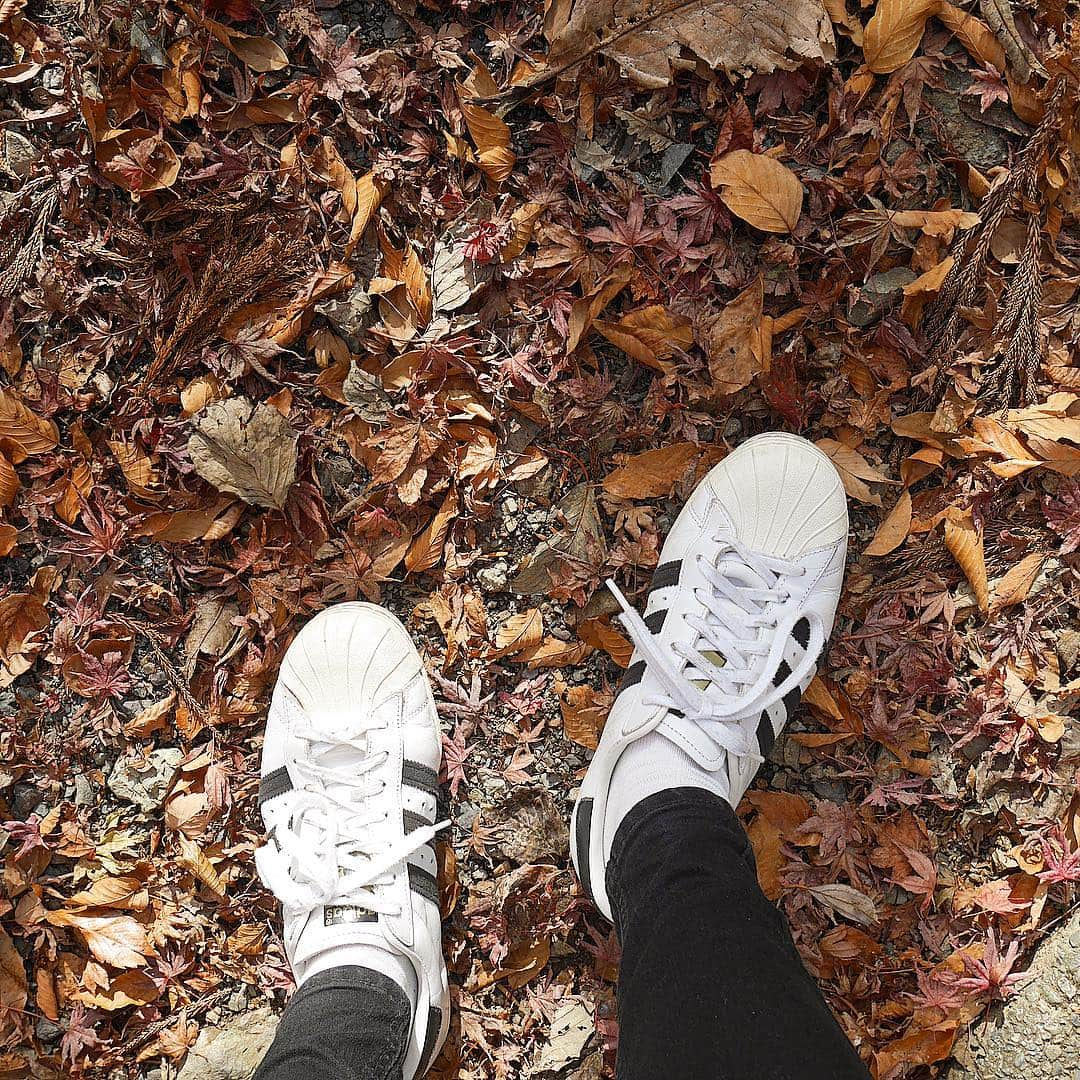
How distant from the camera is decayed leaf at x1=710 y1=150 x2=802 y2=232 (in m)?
1.62

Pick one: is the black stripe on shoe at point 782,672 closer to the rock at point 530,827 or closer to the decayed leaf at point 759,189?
the rock at point 530,827

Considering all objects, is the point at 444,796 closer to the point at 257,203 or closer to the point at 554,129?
the point at 257,203

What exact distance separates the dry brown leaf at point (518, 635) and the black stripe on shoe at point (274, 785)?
498 millimetres

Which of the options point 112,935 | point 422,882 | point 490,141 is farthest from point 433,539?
point 112,935

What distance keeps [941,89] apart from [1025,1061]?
1972 mm

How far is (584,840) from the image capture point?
159 centimetres

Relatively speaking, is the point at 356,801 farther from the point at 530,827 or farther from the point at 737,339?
the point at 737,339

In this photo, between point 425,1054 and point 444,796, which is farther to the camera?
point 444,796

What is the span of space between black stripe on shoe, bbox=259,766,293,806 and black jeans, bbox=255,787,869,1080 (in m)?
0.36

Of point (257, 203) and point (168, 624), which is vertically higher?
point (257, 203)

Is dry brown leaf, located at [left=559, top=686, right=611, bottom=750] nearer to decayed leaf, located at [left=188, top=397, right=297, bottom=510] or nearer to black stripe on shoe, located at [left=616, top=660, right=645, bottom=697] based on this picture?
black stripe on shoe, located at [left=616, top=660, right=645, bottom=697]

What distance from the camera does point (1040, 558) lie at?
1.70 metres

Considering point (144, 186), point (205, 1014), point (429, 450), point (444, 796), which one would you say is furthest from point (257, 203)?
point (205, 1014)

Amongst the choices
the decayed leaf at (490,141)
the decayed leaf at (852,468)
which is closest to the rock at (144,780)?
the decayed leaf at (490,141)
